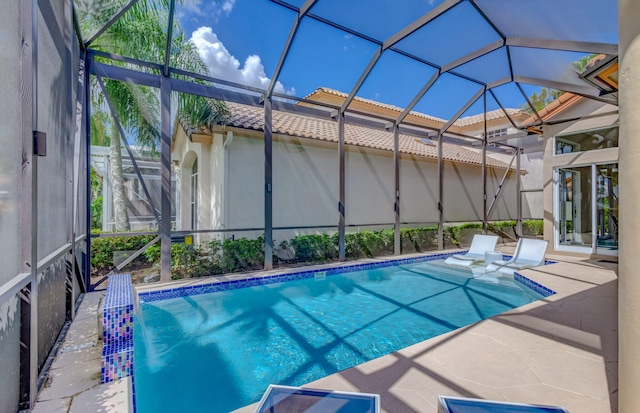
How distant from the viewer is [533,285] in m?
6.53

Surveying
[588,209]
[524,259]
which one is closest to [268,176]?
[524,259]

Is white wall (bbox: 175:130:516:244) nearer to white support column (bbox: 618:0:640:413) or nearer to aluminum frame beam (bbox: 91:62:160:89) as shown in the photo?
aluminum frame beam (bbox: 91:62:160:89)

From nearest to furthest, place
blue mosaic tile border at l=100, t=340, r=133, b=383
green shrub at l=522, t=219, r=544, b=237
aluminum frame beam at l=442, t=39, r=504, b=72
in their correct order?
blue mosaic tile border at l=100, t=340, r=133, b=383 < aluminum frame beam at l=442, t=39, r=504, b=72 < green shrub at l=522, t=219, r=544, b=237

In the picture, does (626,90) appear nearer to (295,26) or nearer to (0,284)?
(0,284)

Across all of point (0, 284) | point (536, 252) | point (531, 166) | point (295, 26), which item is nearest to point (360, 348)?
point (0, 284)

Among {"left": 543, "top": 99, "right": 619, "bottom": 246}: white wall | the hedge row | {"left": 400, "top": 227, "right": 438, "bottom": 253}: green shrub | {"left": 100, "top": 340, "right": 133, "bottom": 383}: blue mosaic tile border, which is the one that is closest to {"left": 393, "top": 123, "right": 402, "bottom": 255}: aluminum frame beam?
the hedge row

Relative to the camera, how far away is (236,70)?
25.5ft

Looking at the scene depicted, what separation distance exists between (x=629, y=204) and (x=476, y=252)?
8.58m

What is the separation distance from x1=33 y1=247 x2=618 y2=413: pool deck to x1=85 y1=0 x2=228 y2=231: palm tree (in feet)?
17.5

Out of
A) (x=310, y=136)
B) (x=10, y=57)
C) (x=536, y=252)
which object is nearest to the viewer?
(x=10, y=57)

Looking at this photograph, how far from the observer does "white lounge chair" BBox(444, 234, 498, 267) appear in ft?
29.9

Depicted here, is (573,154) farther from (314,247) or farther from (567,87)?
(314,247)

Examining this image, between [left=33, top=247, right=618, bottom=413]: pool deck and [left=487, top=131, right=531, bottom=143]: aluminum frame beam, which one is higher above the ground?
[left=487, top=131, right=531, bottom=143]: aluminum frame beam

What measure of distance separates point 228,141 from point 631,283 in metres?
8.34
